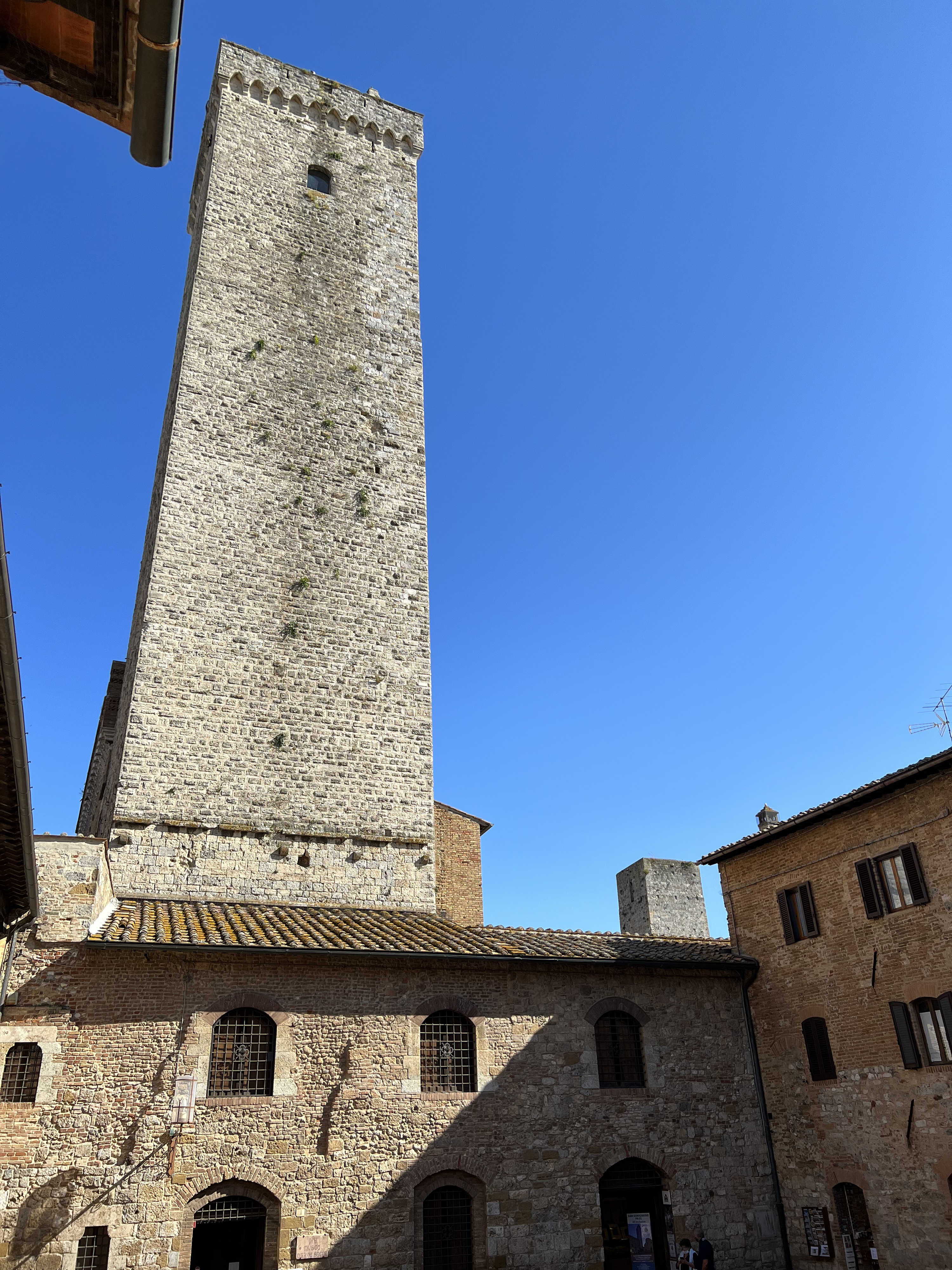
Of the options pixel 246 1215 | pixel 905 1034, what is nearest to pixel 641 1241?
pixel 905 1034

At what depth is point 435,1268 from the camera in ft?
40.5

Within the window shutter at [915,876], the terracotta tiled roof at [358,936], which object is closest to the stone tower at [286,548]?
the terracotta tiled roof at [358,936]

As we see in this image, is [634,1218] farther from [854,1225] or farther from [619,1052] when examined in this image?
[854,1225]

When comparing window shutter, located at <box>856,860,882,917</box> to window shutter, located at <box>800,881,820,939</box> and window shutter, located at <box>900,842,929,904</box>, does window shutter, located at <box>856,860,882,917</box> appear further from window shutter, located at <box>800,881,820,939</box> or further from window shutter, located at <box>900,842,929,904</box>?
window shutter, located at <box>800,881,820,939</box>

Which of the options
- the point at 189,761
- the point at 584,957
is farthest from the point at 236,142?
the point at 584,957

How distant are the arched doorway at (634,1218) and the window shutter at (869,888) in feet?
18.0

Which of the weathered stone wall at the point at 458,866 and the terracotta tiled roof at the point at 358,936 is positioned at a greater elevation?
the weathered stone wall at the point at 458,866

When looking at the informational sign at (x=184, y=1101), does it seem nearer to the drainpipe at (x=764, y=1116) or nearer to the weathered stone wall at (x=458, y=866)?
the weathered stone wall at (x=458, y=866)

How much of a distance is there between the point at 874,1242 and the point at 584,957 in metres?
5.86

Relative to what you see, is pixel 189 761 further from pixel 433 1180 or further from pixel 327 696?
pixel 433 1180

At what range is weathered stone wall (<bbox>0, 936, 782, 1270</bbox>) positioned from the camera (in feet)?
36.3

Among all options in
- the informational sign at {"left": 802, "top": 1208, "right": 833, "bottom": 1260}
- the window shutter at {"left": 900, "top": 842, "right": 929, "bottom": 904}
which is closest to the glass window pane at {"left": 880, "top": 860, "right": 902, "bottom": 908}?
the window shutter at {"left": 900, "top": 842, "right": 929, "bottom": 904}

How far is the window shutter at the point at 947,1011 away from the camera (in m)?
13.0

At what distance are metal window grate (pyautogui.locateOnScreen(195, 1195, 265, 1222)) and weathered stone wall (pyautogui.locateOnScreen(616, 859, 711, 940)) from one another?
1442cm
